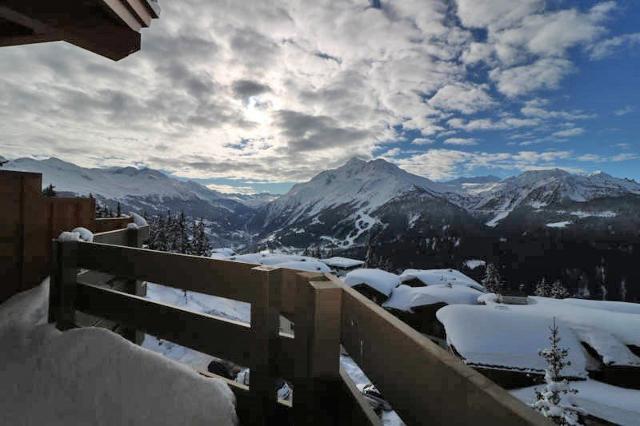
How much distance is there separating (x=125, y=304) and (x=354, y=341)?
2.58 meters

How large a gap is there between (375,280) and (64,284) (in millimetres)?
38890

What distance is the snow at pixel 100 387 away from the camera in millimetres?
2508

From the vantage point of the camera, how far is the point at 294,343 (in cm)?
241

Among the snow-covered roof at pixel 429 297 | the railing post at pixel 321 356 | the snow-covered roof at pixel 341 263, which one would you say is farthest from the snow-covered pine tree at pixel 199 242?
the railing post at pixel 321 356

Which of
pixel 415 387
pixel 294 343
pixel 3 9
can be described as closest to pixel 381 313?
pixel 415 387

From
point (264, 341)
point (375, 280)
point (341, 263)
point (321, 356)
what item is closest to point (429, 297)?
point (375, 280)

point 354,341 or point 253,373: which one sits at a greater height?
point 354,341

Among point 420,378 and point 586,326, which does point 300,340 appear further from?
point 586,326

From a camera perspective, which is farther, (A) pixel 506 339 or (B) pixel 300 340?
(A) pixel 506 339

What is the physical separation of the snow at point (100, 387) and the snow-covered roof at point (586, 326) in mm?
20588

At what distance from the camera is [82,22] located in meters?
3.63

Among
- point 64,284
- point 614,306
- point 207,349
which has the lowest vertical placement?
point 614,306

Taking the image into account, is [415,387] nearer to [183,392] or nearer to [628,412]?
[183,392]

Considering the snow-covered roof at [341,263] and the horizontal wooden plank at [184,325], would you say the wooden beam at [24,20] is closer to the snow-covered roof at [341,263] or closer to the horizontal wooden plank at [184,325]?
the horizontal wooden plank at [184,325]
